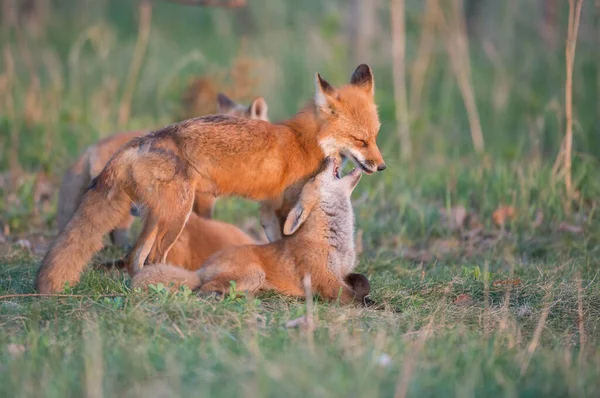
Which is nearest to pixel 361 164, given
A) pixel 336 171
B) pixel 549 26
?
pixel 336 171

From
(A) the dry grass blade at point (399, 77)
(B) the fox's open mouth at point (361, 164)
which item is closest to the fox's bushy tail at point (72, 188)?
(B) the fox's open mouth at point (361, 164)

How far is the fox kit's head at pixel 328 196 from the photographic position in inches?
242

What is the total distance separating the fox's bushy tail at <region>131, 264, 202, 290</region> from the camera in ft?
18.2

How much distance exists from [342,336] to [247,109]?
458 centimetres

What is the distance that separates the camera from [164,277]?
5.60m

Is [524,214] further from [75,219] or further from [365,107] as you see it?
[75,219]

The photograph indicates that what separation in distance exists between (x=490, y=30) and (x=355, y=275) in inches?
520

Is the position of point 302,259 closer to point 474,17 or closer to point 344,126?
point 344,126

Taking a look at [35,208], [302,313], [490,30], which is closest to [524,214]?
[302,313]

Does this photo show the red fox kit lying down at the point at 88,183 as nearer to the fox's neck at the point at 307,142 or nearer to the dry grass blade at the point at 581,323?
the fox's neck at the point at 307,142

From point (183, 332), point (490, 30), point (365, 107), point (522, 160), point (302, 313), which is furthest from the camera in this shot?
point (490, 30)

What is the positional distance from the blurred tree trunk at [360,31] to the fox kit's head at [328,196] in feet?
23.9

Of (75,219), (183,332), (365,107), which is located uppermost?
(365,107)

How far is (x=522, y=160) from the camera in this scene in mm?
10195
